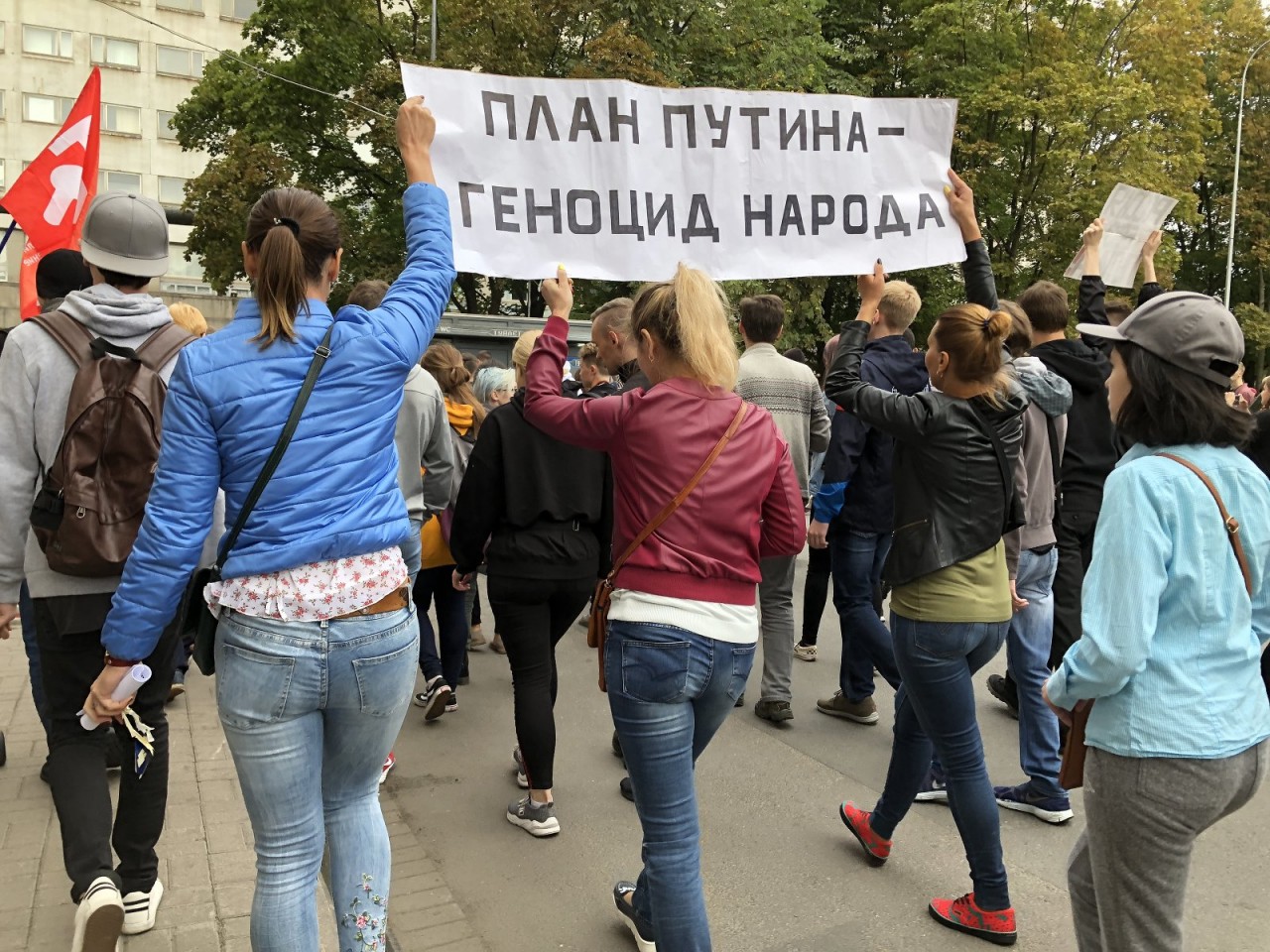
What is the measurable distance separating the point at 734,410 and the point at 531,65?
20.1 metres

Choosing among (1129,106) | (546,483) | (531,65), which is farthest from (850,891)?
(1129,106)

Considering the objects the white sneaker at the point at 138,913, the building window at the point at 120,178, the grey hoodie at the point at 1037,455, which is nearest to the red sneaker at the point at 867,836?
the grey hoodie at the point at 1037,455

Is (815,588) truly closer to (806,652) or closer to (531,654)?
(806,652)

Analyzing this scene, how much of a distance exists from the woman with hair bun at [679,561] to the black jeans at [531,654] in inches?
55.0

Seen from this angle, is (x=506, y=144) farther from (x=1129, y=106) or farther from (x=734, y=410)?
(x=1129, y=106)

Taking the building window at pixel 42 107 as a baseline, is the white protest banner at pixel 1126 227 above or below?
below

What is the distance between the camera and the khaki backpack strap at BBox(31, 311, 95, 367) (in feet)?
9.84

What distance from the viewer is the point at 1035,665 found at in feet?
15.5

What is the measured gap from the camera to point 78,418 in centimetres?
294

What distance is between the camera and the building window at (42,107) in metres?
40.5

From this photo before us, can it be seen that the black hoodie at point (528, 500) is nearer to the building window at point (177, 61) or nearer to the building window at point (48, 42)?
the building window at point (177, 61)

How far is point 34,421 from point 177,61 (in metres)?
45.7

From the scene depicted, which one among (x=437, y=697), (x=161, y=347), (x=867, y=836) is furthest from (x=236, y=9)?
(x=867, y=836)

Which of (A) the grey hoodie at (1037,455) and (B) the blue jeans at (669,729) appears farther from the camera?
(A) the grey hoodie at (1037,455)
